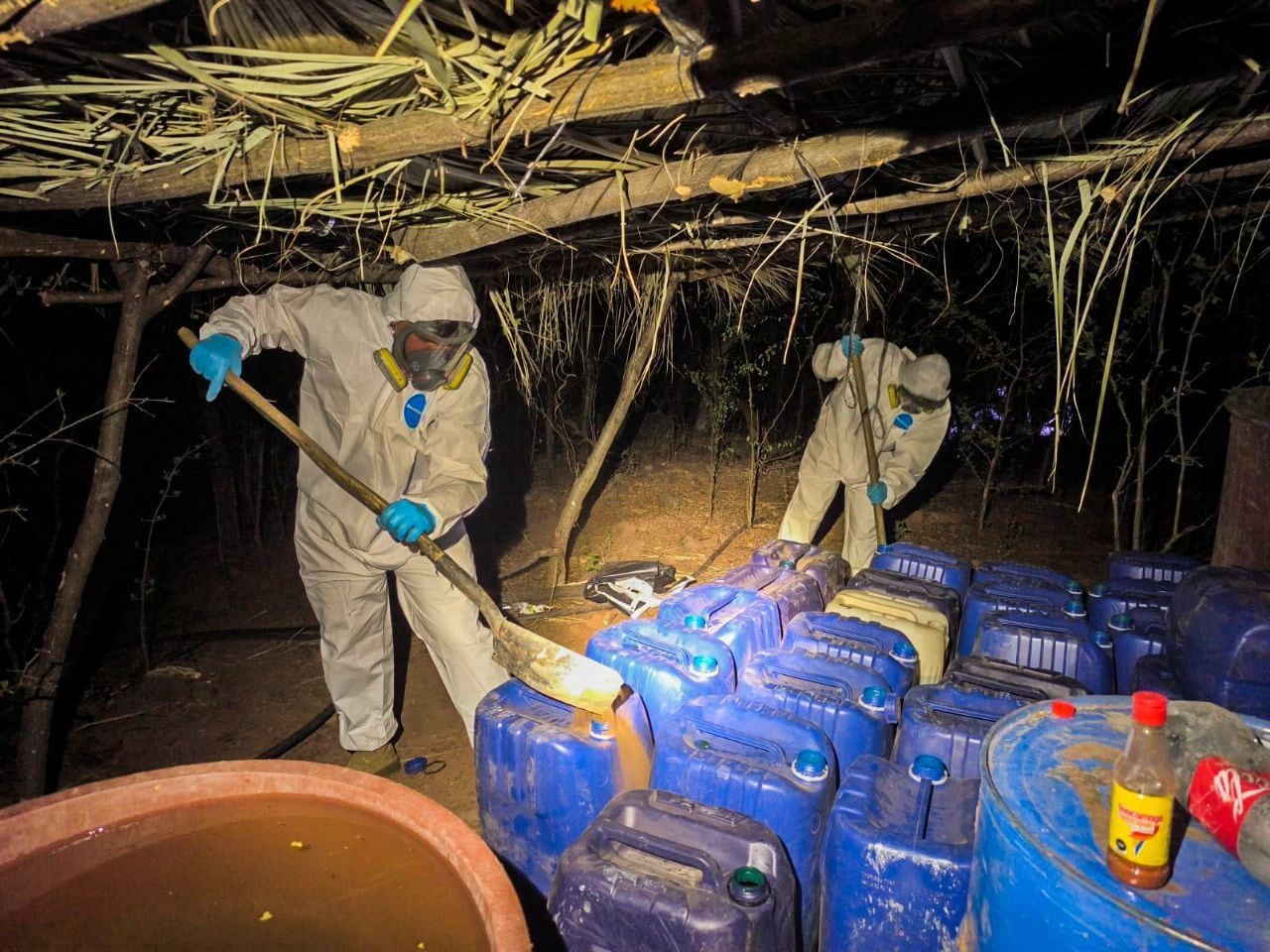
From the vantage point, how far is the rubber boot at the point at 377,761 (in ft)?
11.5

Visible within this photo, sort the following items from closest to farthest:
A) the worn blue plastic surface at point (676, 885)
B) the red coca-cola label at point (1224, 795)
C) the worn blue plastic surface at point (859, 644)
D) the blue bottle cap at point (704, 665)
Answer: the red coca-cola label at point (1224, 795) → the worn blue plastic surface at point (676, 885) → the blue bottle cap at point (704, 665) → the worn blue plastic surface at point (859, 644)

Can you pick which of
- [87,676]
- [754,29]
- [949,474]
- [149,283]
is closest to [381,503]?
[149,283]

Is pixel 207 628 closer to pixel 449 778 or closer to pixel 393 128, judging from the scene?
pixel 449 778

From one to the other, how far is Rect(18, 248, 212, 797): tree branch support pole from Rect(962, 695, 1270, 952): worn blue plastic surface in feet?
10.8

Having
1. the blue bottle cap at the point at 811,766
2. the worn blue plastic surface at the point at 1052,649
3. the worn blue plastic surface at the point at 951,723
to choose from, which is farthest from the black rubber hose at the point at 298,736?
the worn blue plastic surface at the point at 1052,649

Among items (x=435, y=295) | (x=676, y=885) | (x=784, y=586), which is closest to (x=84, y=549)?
(x=435, y=295)

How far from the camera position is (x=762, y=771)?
2.19m

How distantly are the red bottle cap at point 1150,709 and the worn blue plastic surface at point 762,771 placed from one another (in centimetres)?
109

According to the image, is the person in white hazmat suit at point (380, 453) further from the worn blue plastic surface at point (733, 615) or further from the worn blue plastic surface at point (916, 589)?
the worn blue plastic surface at point (916, 589)

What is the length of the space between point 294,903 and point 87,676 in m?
3.87

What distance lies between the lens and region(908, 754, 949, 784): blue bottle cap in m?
2.07

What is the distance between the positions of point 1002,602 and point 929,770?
5.50 ft

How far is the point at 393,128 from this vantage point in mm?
1796

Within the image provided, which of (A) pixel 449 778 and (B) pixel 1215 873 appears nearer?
(B) pixel 1215 873
